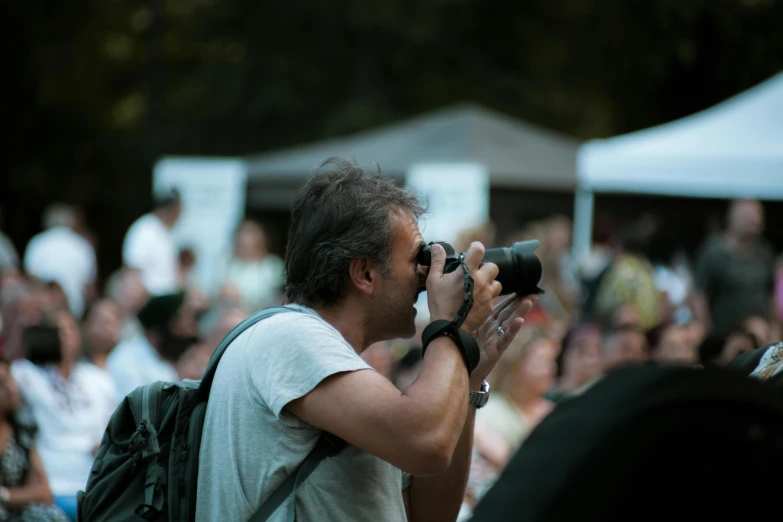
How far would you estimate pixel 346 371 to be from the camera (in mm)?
2062

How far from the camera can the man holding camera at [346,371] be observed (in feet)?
6.69

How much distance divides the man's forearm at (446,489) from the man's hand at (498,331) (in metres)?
0.11

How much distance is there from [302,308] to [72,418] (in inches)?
151

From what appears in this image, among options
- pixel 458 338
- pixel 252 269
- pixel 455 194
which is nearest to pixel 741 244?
pixel 455 194

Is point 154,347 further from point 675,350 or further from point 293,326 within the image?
point 293,326

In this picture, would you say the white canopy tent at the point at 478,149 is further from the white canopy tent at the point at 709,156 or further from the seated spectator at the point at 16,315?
the seated spectator at the point at 16,315

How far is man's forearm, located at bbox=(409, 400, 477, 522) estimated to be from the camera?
8.25 feet

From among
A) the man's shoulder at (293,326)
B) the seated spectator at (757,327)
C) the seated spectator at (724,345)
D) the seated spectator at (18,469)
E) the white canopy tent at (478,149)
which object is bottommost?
the seated spectator at (18,469)

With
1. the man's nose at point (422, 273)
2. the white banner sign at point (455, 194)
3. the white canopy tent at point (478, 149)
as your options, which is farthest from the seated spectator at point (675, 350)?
the white canopy tent at point (478, 149)

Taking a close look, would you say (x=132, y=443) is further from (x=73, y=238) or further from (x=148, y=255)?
(x=73, y=238)

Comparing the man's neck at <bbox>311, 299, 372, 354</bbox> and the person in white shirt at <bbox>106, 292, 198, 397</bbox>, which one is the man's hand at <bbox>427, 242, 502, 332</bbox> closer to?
the man's neck at <bbox>311, 299, 372, 354</bbox>

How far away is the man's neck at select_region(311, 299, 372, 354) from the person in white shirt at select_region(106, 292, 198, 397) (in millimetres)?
4208

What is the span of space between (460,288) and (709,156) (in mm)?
7503

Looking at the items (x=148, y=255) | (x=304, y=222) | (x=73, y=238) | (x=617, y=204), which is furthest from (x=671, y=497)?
(x=617, y=204)
